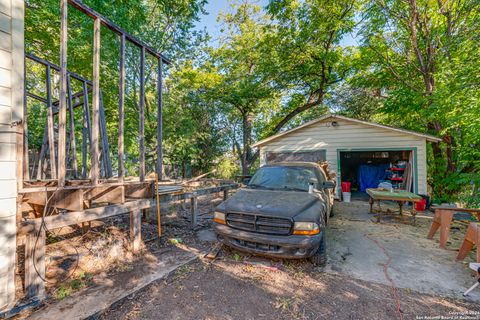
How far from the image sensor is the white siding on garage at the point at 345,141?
7762mm

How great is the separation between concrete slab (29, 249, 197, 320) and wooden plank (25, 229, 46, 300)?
28 cm

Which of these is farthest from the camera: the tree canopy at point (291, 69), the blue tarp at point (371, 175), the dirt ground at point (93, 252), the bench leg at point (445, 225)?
the blue tarp at point (371, 175)

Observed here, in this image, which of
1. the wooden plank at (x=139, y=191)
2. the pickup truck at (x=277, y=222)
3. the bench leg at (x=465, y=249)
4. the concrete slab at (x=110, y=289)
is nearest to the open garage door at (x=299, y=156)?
the pickup truck at (x=277, y=222)

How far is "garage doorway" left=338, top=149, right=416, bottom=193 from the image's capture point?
9672 mm

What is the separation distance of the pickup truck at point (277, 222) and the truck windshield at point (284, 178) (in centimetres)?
8

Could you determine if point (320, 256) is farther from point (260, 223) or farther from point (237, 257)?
point (237, 257)

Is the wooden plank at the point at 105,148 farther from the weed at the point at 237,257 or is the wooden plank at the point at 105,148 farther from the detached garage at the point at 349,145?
the detached garage at the point at 349,145

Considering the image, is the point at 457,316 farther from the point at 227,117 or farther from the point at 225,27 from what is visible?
the point at 225,27

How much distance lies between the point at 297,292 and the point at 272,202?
4.24 feet

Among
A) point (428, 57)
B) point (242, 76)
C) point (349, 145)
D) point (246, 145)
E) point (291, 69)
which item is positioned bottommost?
point (349, 145)

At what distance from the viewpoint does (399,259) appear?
11.7 feet

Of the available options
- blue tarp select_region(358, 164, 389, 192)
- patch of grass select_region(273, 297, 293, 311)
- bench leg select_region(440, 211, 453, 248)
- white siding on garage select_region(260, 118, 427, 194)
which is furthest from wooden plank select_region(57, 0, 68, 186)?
blue tarp select_region(358, 164, 389, 192)

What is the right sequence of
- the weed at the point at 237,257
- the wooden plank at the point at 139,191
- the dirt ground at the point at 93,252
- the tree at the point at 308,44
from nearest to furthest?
the dirt ground at the point at 93,252 → the weed at the point at 237,257 → the wooden plank at the point at 139,191 → the tree at the point at 308,44

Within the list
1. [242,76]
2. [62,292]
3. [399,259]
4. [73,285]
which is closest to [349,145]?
[399,259]
